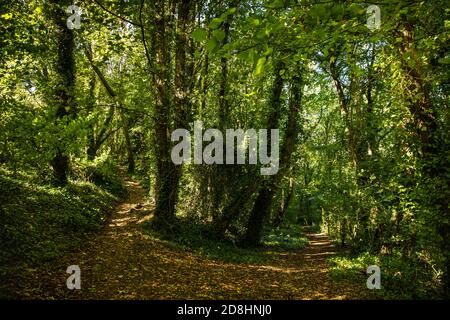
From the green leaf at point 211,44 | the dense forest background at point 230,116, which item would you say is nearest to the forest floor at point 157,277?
the dense forest background at point 230,116

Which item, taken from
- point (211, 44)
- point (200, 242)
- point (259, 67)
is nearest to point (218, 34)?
point (211, 44)

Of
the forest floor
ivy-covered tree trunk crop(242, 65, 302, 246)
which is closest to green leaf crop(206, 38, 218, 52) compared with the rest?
the forest floor

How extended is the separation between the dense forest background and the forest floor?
58 cm

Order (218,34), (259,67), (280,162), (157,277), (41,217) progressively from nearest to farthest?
(218,34), (259,67), (157,277), (41,217), (280,162)

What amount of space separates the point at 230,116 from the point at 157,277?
9.24m

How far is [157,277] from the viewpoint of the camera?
828 cm

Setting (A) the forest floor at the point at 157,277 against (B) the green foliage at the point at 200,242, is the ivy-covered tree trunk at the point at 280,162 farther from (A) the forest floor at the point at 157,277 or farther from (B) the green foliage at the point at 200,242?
(A) the forest floor at the point at 157,277

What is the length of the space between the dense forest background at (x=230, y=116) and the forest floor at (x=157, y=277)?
0.58 m

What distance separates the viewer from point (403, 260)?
9.46m

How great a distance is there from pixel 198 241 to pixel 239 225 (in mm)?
3724

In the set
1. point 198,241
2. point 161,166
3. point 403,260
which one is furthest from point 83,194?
point 403,260

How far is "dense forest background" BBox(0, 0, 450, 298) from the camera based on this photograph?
603 cm

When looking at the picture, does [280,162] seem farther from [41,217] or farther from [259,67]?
[259,67]

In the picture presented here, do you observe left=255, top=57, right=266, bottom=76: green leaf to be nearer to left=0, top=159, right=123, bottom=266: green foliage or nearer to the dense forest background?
the dense forest background
